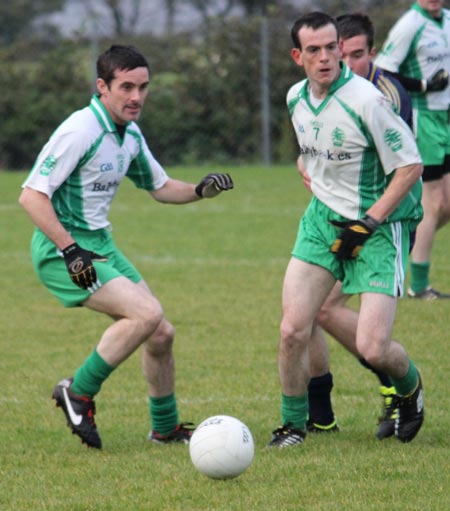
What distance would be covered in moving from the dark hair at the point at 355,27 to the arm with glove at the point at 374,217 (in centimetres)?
111

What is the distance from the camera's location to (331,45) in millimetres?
5875

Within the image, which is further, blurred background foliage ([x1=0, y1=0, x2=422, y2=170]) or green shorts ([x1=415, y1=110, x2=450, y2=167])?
blurred background foliage ([x1=0, y1=0, x2=422, y2=170])

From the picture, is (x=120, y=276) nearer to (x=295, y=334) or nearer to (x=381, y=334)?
(x=295, y=334)

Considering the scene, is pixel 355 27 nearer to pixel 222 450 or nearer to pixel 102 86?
pixel 102 86

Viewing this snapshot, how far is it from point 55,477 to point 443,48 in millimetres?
6561

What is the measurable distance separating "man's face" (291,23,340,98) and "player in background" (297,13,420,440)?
0.55 meters

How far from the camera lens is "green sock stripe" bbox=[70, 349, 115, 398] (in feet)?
19.9

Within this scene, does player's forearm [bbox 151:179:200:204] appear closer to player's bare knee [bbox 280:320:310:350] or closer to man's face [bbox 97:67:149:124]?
man's face [bbox 97:67:149:124]

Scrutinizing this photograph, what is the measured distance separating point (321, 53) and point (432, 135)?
4720 millimetres

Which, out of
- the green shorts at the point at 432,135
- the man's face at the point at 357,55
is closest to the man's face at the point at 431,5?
the green shorts at the point at 432,135

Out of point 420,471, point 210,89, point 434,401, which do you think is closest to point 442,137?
point 434,401

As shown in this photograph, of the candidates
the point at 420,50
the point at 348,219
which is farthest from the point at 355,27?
the point at 420,50

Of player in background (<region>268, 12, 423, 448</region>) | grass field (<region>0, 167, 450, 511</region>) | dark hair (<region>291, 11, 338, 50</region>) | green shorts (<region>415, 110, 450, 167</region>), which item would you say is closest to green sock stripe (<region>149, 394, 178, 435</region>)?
grass field (<region>0, 167, 450, 511</region>)

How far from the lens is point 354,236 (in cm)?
572
